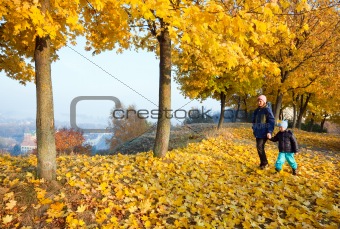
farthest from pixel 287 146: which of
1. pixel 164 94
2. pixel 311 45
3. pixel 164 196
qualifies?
pixel 311 45

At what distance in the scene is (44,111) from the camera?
5.07 m

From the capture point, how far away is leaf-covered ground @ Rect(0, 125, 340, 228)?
422 centimetres

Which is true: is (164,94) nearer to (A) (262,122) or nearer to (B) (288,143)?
(A) (262,122)

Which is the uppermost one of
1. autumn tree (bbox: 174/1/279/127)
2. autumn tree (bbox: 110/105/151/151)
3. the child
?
autumn tree (bbox: 174/1/279/127)

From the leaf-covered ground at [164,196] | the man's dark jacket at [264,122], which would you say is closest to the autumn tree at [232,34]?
the man's dark jacket at [264,122]

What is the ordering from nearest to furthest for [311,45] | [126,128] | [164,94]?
[164,94] → [311,45] → [126,128]

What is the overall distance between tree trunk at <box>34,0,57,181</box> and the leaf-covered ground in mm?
302

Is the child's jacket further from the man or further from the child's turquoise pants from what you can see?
the man

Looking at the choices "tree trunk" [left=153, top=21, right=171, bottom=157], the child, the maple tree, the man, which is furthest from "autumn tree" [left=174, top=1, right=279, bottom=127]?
the maple tree

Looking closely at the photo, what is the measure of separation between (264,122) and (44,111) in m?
5.17

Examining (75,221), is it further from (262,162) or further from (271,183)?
(262,162)

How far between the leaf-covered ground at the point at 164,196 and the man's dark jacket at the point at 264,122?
3.40 ft

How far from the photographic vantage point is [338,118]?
107 ft

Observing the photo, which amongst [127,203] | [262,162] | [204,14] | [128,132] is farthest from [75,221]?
[128,132]
